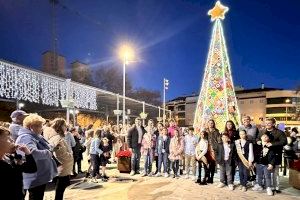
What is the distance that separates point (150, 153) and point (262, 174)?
468cm

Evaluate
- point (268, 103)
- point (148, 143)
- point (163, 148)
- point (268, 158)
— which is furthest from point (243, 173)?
point (268, 103)

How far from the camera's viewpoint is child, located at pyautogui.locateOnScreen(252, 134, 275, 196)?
1034cm

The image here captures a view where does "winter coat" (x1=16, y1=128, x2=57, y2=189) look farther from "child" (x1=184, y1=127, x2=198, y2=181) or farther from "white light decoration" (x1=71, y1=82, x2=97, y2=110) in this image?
"white light decoration" (x1=71, y1=82, x2=97, y2=110)

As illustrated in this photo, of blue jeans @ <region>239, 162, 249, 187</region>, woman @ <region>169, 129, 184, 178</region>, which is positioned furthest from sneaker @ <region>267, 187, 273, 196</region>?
woman @ <region>169, 129, 184, 178</region>

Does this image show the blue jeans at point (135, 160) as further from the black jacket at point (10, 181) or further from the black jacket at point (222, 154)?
the black jacket at point (10, 181)

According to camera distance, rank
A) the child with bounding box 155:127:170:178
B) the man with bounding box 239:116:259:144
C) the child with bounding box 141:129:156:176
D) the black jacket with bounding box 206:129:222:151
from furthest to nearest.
→ the child with bounding box 141:129:156:176 < the child with bounding box 155:127:170:178 < the black jacket with bounding box 206:129:222:151 < the man with bounding box 239:116:259:144

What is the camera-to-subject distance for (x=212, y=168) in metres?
12.0

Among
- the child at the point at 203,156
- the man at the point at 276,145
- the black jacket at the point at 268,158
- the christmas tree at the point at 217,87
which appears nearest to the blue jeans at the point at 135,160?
the child at the point at 203,156

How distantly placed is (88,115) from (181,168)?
112ft

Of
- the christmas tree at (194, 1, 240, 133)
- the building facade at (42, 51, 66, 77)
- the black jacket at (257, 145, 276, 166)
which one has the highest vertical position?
the building facade at (42, 51, 66, 77)

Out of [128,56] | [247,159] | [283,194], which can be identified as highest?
[128,56]

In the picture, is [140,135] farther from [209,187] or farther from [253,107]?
[253,107]

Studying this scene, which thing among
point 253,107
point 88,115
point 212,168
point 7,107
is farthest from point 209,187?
point 253,107

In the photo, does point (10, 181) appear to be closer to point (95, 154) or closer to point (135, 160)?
point (95, 154)
